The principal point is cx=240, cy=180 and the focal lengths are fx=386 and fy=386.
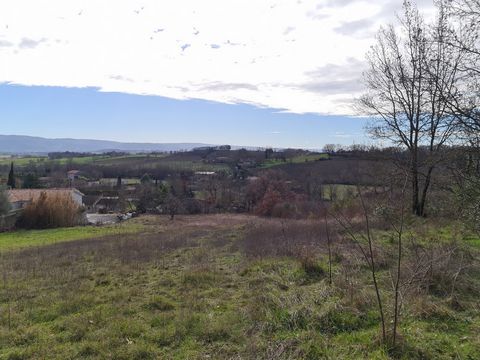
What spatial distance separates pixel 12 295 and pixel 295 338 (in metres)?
6.80

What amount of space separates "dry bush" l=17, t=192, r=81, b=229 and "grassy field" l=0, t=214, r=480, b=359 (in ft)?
116

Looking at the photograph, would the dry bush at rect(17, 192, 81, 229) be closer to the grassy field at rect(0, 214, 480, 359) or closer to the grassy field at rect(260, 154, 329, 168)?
the grassy field at rect(260, 154, 329, 168)

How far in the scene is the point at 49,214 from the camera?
139ft

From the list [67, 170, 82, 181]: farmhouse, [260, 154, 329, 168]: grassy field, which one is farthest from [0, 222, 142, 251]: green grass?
[67, 170, 82, 181]: farmhouse

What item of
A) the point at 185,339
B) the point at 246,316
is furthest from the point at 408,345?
the point at 185,339

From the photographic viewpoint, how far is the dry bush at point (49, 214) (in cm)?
4166

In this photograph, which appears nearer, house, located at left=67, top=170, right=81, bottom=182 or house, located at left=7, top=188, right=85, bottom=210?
house, located at left=7, top=188, right=85, bottom=210

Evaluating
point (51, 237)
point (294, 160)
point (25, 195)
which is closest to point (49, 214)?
point (51, 237)

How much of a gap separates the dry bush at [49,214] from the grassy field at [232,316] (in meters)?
35.5

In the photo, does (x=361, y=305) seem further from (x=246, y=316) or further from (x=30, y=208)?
(x=30, y=208)

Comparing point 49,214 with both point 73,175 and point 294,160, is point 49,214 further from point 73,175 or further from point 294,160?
point 73,175

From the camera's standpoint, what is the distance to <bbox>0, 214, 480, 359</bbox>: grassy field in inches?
190

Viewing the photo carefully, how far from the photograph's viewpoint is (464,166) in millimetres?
9281

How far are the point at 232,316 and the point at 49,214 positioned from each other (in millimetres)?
41729
